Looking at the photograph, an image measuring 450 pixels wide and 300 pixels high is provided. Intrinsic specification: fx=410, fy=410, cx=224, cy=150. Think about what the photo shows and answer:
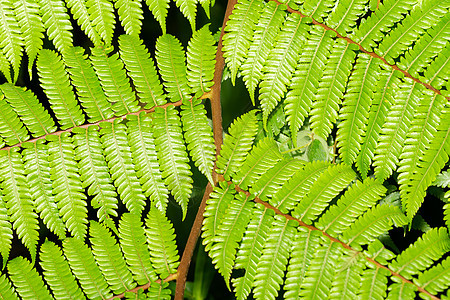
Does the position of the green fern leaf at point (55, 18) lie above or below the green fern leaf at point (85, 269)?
above

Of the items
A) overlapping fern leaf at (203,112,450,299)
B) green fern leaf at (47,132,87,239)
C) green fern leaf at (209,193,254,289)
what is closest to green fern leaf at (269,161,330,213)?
overlapping fern leaf at (203,112,450,299)

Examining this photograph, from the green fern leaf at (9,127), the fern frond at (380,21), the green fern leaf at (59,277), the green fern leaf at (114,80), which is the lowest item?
the green fern leaf at (59,277)

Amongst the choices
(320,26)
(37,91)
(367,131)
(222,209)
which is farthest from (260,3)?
→ (37,91)

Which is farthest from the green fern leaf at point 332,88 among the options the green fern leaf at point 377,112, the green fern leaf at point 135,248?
the green fern leaf at point 135,248

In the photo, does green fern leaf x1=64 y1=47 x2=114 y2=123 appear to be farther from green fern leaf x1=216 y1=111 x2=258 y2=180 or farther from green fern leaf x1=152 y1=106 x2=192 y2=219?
green fern leaf x1=216 y1=111 x2=258 y2=180

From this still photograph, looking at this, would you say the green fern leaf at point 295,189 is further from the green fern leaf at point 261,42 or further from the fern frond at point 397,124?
the green fern leaf at point 261,42

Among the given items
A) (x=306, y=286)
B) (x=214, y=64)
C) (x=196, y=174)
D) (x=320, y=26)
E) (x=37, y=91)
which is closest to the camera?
(x=306, y=286)

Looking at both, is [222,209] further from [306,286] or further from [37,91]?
[37,91]
